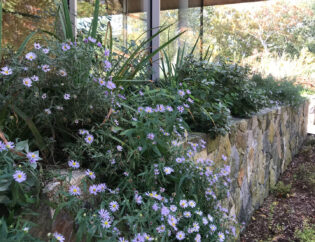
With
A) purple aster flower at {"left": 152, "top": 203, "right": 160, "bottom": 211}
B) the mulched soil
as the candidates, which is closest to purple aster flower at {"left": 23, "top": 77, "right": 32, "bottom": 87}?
purple aster flower at {"left": 152, "top": 203, "right": 160, "bottom": 211}

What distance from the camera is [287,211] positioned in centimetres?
301

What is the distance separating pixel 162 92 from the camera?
163 centimetres

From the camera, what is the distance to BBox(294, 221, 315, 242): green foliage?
8.02ft

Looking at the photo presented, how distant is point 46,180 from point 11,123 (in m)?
0.32

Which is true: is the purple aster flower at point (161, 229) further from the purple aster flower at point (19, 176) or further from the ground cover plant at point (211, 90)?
the ground cover plant at point (211, 90)

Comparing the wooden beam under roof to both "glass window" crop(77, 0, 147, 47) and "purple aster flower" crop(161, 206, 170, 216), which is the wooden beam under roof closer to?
"glass window" crop(77, 0, 147, 47)

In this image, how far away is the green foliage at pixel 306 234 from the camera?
2.45 meters

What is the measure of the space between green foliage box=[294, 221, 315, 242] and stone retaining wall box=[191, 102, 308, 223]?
0.44 meters

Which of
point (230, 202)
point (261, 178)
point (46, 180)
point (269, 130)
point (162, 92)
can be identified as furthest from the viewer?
point (269, 130)

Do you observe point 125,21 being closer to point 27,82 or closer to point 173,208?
point 27,82

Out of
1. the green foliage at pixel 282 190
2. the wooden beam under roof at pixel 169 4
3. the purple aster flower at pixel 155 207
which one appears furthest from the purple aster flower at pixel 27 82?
the green foliage at pixel 282 190

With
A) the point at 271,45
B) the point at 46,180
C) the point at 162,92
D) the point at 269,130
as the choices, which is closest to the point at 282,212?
the point at 269,130

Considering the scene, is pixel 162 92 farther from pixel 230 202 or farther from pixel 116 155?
pixel 230 202

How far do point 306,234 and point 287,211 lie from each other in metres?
0.52
